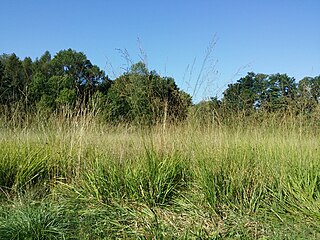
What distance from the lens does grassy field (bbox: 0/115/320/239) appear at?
2212 millimetres

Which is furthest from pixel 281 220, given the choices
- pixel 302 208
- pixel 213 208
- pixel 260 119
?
pixel 260 119

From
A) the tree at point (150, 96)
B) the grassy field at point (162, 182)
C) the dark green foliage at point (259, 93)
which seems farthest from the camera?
the dark green foliage at point (259, 93)

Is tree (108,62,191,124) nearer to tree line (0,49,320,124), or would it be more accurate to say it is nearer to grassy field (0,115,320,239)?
tree line (0,49,320,124)

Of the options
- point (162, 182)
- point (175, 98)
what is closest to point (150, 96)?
point (175, 98)

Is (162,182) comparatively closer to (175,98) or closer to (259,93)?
(175,98)

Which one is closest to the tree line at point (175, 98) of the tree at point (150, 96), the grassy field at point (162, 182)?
the tree at point (150, 96)

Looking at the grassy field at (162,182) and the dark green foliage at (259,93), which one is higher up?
the dark green foliage at (259,93)

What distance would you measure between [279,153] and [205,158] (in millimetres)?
929

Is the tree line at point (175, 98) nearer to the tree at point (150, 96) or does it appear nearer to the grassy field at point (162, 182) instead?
the tree at point (150, 96)

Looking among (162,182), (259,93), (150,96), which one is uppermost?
(259,93)

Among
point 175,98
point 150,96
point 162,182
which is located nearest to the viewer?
point 162,182

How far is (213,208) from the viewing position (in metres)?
2.56

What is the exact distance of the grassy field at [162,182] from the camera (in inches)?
87.1

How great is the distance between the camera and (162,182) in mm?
2883
